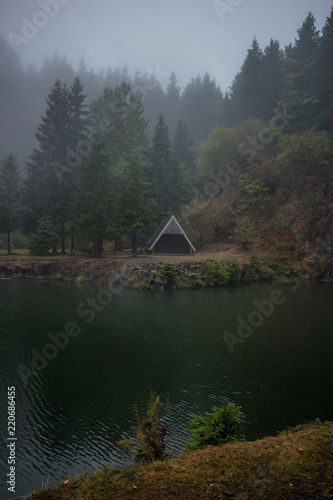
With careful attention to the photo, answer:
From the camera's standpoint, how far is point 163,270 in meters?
28.9

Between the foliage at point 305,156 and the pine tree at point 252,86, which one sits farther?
the pine tree at point 252,86

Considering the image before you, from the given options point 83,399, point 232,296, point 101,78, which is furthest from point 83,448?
point 101,78

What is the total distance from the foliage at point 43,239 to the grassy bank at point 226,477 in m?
35.0

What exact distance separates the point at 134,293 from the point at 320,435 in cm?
2100

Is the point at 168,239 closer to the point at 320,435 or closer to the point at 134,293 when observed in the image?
the point at 134,293

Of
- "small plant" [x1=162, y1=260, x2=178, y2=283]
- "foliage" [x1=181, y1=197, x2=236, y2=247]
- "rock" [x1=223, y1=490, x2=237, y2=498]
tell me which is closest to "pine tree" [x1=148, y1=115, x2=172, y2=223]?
"foliage" [x1=181, y1=197, x2=236, y2=247]

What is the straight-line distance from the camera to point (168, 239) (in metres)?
37.4

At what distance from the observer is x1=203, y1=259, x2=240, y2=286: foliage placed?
3034 cm

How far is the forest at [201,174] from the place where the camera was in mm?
35594

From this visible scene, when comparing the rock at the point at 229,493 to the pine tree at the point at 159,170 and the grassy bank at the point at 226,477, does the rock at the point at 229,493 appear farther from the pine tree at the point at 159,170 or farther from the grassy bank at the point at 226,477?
the pine tree at the point at 159,170

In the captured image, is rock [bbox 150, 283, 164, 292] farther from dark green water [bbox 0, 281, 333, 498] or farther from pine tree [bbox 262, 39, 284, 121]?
pine tree [bbox 262, 39, 284, 121]

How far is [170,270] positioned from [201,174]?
2790 cm

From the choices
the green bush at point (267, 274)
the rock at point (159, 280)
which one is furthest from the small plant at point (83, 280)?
the green bush at point (267, 274)
